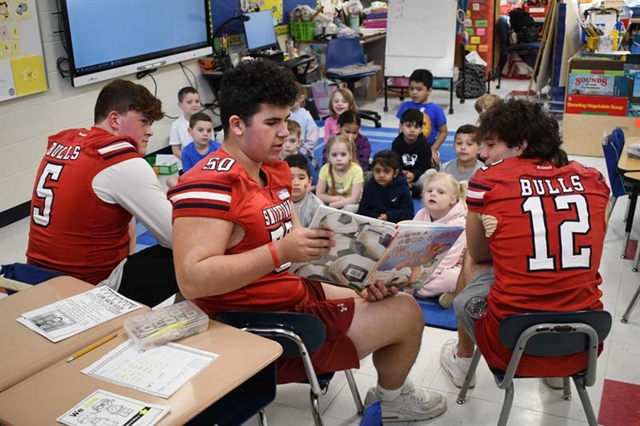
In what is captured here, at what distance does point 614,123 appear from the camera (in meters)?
5.78

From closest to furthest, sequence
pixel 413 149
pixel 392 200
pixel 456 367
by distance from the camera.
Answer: pixel 456 367 < pixel 392 200 < pixel 413 149

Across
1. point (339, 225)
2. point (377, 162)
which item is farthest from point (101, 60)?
point (339, 225)

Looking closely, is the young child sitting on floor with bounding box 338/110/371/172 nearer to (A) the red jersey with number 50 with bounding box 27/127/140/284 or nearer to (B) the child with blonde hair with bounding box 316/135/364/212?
(B) the child with blonde hair with bounding box 316/135/364/212

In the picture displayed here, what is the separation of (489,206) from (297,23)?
6902 millimetres

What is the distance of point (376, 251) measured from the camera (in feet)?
6.40

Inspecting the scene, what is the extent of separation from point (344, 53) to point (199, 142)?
394 cm

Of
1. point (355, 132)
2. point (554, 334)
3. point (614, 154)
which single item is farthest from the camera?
point (355, 132)

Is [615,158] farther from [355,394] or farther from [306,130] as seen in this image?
[306,130]

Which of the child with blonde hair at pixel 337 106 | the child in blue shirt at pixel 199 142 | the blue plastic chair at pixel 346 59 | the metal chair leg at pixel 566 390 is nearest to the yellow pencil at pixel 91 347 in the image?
the metal chair leg at pixel 566 390

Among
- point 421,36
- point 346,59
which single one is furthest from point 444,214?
point 346,59

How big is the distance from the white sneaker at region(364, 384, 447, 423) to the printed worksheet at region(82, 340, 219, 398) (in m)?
0.99

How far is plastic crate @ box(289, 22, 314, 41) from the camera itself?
8.42 m

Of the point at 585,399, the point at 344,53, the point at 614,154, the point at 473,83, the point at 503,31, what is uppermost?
the point at 503,31

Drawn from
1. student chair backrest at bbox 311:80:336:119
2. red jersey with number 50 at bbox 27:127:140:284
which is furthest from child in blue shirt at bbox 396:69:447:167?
red jersey with number 50 at bbox 27:127:140:284
